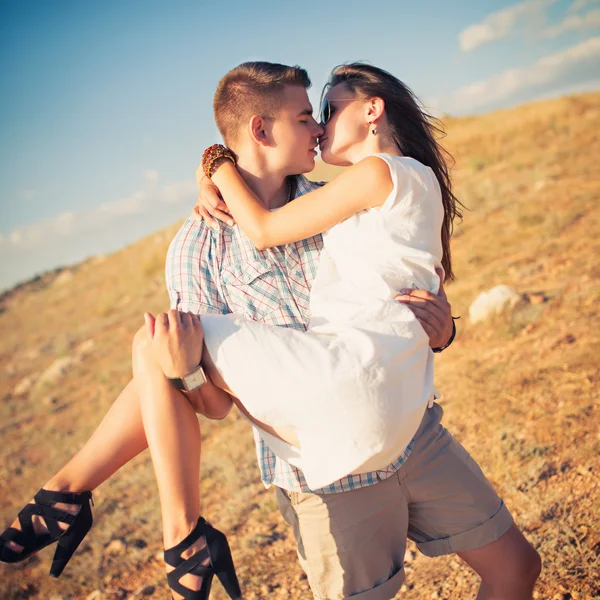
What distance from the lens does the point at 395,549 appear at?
1928 millimetres

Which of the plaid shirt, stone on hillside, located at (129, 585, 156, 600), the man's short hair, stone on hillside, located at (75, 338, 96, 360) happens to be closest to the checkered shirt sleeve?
the plaid shirt

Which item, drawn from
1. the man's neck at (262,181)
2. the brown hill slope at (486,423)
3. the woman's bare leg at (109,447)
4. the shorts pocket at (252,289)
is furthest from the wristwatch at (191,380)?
the brown hill slope at (486,423)

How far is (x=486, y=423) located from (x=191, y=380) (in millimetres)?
3440

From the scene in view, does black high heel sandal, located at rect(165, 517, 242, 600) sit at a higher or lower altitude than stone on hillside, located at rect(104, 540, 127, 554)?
higher

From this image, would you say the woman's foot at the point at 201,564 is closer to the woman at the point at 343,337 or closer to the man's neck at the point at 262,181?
the woman at the point at 343,337

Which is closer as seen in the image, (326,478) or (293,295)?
(326,478)

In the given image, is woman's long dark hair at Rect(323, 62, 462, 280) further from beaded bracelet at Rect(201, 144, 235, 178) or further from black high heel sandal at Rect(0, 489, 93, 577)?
black high heel sandal at Rect(0, 489, 93, 577)

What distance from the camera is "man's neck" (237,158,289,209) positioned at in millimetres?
2260

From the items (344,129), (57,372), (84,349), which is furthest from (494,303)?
(84,349)

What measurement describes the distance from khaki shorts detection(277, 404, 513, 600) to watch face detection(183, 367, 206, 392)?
58 cm

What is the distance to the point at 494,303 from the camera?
6.33 m

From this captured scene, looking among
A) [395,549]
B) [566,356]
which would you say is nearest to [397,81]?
[395,549]

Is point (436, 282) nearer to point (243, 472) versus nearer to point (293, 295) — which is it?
point (293, 295)

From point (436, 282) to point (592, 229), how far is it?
6848 mm
